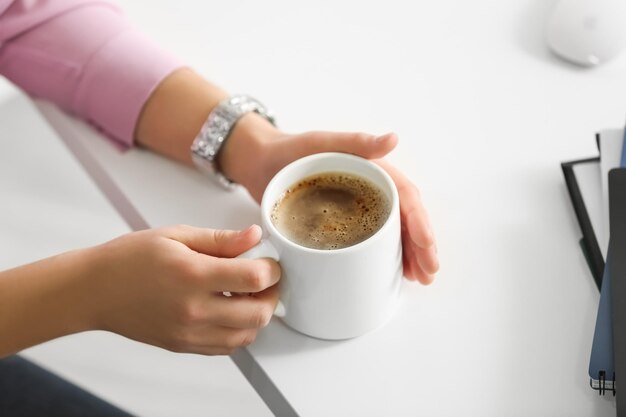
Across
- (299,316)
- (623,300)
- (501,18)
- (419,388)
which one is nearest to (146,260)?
(299,316)

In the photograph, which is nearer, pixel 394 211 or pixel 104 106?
pixel 394 211

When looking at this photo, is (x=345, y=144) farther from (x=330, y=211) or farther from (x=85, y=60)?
(x=85, y=60)

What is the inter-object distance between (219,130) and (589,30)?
1.29 ft

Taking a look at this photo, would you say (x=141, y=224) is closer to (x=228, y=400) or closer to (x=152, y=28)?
(x=228, y=400)

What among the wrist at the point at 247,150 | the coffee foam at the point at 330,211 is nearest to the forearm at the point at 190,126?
the wrist at the point at 247,150

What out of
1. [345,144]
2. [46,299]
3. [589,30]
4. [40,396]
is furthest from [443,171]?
[40,396]

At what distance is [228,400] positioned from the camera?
708mm

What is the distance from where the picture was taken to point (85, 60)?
812mm

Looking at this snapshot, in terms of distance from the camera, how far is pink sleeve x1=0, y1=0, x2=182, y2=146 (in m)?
0.79

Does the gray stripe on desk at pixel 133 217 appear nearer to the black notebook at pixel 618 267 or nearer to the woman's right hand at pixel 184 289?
the woman's right hand at pixel 184 289

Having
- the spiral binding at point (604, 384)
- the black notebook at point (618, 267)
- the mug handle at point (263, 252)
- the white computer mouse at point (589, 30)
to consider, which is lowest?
the spiral binding at point (604, 384)

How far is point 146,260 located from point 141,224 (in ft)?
0.43

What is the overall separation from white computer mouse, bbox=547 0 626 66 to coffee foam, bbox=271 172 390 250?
12.4 inches

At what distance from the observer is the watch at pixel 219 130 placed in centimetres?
73
